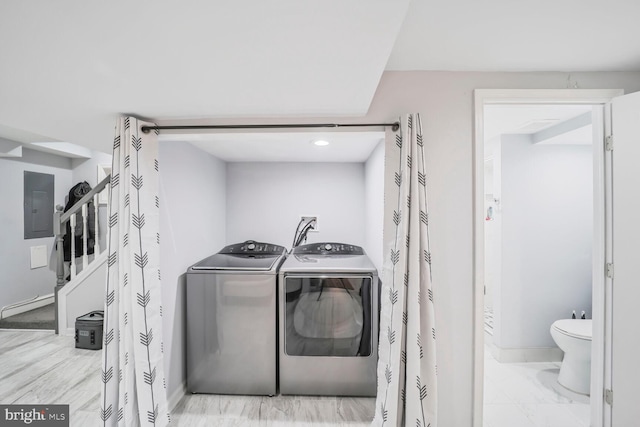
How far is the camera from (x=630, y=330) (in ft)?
5.39

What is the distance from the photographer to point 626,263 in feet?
5.44

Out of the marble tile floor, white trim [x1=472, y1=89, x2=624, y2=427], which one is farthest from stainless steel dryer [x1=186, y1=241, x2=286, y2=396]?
the marble tile floor

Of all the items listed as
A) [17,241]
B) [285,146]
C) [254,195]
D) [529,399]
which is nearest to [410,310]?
[529,399]

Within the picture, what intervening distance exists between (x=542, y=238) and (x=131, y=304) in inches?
136

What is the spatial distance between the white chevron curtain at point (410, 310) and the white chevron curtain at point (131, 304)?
131cm

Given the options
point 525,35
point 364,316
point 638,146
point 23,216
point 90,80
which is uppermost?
point 525,35

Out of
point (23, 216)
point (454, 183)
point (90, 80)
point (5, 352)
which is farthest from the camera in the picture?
point (23, 216)

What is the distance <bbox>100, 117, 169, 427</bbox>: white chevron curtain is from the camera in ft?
5.18

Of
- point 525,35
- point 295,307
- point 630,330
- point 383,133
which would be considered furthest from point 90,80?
point 630,330

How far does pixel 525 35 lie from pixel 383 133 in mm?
794

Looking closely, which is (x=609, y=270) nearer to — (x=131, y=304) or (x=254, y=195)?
(x=131, y=304)

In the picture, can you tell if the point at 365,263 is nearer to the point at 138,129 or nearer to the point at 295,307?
the point at 295,307

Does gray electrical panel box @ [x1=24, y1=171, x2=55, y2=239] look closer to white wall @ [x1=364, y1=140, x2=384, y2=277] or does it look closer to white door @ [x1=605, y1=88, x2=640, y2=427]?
white wall @ [x1=364, y1=140, x2=384, y2=277]

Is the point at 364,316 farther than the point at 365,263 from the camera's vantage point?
No
